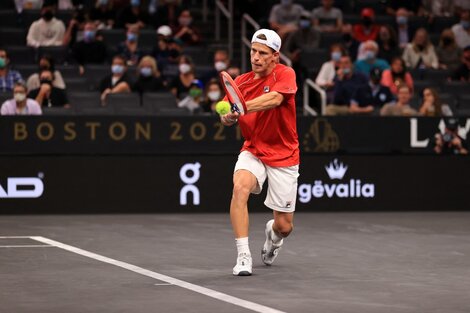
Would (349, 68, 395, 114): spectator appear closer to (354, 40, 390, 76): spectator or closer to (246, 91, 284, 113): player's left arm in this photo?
(354, 40, 390, 76): spectator

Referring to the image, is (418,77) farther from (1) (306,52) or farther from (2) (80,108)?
(2) (80,108)

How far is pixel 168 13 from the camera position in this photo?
22.9 meters

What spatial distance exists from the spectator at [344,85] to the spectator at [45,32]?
5035mm

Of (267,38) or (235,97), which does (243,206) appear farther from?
(267,38)

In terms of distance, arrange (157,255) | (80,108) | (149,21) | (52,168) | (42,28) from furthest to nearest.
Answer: (149,21) < (42,28) < (80,108) < (52,168) < (157,255)

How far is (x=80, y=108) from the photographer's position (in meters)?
A: 18.6

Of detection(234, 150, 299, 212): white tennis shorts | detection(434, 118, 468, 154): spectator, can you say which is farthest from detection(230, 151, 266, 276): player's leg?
detection(434, 118, 468, 154): spectator

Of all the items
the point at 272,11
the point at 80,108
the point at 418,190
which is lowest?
the point at 418,190

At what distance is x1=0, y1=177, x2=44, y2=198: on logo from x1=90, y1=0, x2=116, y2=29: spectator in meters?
6.16

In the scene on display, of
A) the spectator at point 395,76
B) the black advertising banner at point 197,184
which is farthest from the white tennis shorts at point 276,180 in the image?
the spectator at point 395,76

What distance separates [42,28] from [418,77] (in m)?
6.92

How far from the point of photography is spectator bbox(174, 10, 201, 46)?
Result: 73.0 feet

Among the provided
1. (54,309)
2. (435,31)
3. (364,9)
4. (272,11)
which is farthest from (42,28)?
(54,309)

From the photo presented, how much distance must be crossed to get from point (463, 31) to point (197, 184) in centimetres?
862
